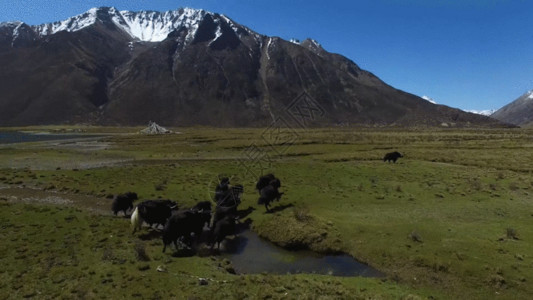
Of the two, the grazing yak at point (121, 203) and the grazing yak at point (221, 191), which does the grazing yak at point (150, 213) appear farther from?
the grazing yak at point (221, 191)

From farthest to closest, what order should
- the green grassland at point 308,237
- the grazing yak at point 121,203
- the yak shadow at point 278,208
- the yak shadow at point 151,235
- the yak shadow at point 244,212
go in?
the yak shadow at point 278,208 → the yak shadow at point 244,212 → the grazing yak at point 121,203 → the yak shadow at point 151,235 → the green grassland at point 308,237

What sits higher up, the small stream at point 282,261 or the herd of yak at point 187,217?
the herd of yak at point 187,217

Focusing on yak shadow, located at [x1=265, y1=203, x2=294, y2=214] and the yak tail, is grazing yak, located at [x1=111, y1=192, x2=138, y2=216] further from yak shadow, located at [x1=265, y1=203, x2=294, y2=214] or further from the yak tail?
yak shadow, located at [x1=265, y1=203, x2=294, y2=214]

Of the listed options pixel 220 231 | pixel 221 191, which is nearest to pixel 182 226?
pixel 220 231

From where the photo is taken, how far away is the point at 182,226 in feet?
59.1

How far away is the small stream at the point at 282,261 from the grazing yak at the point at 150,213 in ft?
14.8

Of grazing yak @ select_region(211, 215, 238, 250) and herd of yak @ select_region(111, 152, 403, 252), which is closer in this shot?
herd of yak @ select_region(111, 152, 403, 252)

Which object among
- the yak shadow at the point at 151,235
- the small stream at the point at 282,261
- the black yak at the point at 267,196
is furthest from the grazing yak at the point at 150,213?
the black yak at the point at 267,196

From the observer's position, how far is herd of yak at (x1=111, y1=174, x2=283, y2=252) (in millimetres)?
17953

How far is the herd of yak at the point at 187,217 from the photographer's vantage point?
707 inches

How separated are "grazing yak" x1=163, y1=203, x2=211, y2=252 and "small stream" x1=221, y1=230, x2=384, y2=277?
6.74ft

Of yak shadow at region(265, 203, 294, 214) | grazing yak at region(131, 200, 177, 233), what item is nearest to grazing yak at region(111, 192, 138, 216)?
grazing yak at region(131, 200, 177, 233)

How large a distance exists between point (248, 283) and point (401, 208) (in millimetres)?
15667

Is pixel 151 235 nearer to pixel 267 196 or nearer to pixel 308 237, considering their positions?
pixel 267 196
